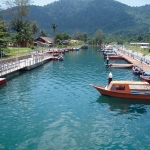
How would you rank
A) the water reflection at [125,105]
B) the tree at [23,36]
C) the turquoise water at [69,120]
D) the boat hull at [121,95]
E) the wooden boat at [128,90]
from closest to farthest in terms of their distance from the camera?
the turquoise water at [69,120]
the water reflection at [125,105]
the boat hull at [121,95]
the wooden boat at [128,90]
the tree at [23,36]

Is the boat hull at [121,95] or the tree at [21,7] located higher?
the tree at [21,7]

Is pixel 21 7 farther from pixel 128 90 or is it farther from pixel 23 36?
→ pixel 128 90

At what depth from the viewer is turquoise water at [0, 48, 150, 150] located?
1817 cm

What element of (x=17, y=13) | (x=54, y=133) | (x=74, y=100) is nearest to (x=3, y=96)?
(x=74, y=100)

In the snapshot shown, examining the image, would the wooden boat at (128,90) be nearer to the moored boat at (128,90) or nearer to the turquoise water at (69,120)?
the moored boat at (128,90)

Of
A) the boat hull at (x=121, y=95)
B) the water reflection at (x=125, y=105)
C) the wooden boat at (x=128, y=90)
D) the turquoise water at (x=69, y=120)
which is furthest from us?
the wooden boat at (x=128, y=90)

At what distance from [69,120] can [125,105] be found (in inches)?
331

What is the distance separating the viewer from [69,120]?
22609 millimetres

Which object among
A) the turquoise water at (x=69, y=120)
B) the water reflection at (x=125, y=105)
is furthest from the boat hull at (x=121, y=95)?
the turquoise water at (x=69, y=120)

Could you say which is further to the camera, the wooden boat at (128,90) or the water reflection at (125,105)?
the wooden boat at (128,90)

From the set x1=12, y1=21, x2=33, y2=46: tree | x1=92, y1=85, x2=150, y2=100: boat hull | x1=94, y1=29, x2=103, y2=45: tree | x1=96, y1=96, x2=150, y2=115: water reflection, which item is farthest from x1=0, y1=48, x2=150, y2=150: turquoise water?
x1=94, y1=29, x2=103, y2=45: tree

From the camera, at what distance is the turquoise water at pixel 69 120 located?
18.2 meters

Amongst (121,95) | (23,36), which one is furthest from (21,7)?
(121,95)

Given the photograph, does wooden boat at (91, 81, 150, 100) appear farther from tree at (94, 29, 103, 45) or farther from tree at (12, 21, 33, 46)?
tree at (94, 29, 103, 45)
